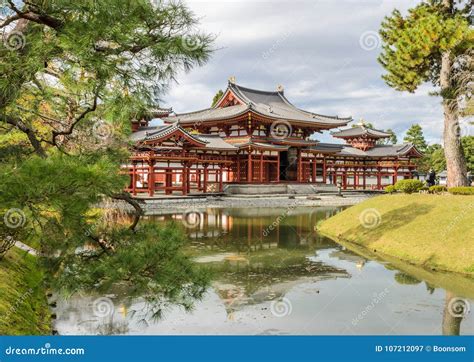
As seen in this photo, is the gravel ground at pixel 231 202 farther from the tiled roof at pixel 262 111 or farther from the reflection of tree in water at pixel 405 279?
the reflection of tree in water at pixel 405 279

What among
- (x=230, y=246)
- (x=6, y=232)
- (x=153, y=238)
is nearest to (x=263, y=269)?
(x=230, y=246)

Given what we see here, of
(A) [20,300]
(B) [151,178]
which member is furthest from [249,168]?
(A) [20,300]

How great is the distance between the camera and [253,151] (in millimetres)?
43812

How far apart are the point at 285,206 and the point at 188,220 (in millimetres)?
12246

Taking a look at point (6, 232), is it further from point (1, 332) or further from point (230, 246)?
point (230, 246)

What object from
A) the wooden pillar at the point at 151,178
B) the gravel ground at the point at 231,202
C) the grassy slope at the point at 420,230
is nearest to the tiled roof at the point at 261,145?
the gravel ground at the point at 231,202

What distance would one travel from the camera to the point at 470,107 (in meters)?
20.3

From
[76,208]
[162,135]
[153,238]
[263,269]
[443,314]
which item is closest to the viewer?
[76,208]

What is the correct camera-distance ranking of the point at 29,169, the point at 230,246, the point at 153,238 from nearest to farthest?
1. the point at 29,169
2. the point at 153,238
3. the point at 230,246

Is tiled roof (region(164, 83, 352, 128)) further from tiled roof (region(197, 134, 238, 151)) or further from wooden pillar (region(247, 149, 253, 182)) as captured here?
wooden pillar (region(247, 149, 253, 182))

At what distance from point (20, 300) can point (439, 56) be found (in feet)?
78.7

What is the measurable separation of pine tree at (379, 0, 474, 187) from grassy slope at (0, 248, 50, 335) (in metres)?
19.6

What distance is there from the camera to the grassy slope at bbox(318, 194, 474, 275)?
44.4 ft

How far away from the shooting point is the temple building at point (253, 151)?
1406 inches
